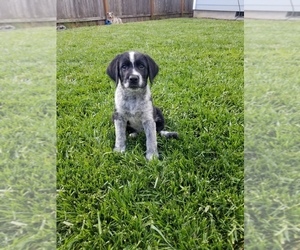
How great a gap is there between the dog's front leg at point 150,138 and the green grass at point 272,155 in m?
0.63

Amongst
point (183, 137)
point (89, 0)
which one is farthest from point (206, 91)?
point (89, 0)

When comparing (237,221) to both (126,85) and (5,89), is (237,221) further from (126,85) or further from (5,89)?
(5,89)

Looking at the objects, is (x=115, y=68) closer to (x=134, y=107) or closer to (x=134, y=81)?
(x=134, y=81)

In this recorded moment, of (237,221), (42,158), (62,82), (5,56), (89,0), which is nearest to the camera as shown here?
(237,221)

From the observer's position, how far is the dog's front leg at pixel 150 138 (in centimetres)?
198

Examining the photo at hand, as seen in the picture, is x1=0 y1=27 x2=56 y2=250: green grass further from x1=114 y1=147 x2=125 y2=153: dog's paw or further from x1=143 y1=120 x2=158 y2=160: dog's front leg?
x1=143 y1=120 x2=158 y2=160: dog's front leg

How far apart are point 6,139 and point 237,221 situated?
5.65 feet

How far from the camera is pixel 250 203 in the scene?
1455mm

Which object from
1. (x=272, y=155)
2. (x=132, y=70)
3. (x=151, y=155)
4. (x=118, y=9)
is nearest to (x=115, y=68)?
(x=132, y=70)

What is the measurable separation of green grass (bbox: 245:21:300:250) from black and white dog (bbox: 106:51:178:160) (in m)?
0.70

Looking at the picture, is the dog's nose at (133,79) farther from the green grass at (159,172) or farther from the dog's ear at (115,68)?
the green grass at (159,172)

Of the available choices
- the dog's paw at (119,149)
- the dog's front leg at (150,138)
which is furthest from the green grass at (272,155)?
the dog's paw at (119,149)

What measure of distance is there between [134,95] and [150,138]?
0.34 metres

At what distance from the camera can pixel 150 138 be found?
6.62ft
